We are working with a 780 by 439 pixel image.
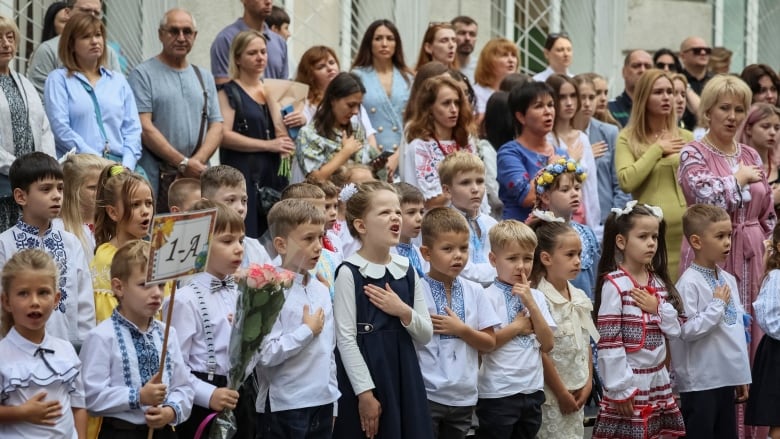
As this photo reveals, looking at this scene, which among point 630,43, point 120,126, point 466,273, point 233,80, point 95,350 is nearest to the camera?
point 95,350

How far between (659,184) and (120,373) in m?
4.51

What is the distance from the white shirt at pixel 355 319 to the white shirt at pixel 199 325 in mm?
523

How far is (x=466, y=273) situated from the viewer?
7109mm

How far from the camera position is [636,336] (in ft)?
23.4

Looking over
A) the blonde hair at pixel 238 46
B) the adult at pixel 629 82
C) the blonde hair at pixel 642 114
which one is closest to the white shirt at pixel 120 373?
the blonde hair at pixel 238 46

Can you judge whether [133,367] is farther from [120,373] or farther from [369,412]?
[369,412]

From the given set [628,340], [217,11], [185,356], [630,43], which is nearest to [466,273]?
[628,340]

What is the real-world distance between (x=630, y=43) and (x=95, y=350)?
31.9 feet

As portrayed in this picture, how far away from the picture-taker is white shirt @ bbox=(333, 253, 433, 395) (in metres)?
6.06

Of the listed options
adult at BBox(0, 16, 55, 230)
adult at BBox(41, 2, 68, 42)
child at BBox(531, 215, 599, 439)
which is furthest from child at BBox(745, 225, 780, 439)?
adult at BBox(41, 2, 68, 42)

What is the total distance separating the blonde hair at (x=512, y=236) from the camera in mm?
6750

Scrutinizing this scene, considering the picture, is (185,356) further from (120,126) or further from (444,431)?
(120,126)

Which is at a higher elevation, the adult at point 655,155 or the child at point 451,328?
the adult at point 655,155

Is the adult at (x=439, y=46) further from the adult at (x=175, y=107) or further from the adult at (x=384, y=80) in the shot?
the adult at (x=175, y=107)
